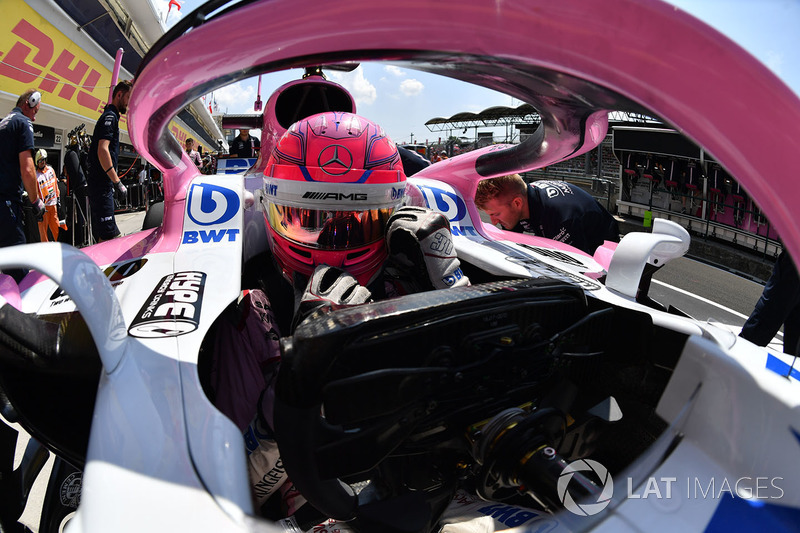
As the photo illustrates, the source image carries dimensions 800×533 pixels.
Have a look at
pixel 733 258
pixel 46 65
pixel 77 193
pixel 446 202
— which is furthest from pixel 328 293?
pixel 46 65

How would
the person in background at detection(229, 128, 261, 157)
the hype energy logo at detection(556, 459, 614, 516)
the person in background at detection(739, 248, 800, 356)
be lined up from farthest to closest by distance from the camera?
the person in background at detection(229, 128, 261, 157) < the person in background at detection(739, 248, 800, 356) < the hype energy logo at detection(556, 459, 614, 516)

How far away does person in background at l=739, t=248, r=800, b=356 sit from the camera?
246 cm

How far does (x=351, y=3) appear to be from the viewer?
58cm

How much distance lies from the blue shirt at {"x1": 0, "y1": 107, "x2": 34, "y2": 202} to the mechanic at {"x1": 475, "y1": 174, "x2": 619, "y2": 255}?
11.2ft

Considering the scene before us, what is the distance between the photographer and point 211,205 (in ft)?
5.65

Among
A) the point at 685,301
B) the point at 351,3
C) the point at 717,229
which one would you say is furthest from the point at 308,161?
the point at 717,229

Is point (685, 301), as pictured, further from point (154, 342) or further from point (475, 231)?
point (154, 342)

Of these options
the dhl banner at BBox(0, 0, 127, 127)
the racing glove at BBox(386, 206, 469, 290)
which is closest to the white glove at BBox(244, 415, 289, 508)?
the racing glove at BBox(386, 206, 469, 290)

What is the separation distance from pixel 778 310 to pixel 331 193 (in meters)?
2.66

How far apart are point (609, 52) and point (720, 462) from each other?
2.32 ft

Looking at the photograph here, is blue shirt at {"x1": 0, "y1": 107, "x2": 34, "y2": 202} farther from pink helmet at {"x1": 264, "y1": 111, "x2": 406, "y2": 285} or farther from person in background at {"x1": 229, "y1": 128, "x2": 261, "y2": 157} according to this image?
person in background at {"x1": 229, "y1": 128, "x2": 261, "y2": 157}

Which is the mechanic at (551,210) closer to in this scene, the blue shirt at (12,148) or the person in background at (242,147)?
the blue shirt at (12,148)

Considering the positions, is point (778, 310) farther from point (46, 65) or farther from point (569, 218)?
point (46, 65)

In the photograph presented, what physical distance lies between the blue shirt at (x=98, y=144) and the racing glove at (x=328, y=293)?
11.6ft
